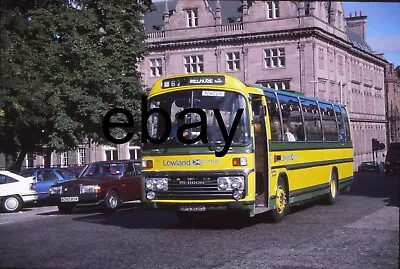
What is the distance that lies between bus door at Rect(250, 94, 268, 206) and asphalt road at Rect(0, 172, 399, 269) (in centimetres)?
72

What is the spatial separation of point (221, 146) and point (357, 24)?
4907mm

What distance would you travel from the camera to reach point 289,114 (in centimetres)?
1414

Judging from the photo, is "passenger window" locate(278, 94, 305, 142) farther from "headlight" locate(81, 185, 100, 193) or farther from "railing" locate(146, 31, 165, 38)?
"headlight" locate(81, 185, 100, 193)

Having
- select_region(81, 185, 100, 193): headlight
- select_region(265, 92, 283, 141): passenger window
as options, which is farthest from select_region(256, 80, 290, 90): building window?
select_region(81, 185, 100, 193): headlight

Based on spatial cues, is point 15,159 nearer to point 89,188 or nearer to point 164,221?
point 164,221

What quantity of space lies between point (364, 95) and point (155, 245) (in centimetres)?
419

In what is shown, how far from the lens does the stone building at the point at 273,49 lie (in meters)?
7.29

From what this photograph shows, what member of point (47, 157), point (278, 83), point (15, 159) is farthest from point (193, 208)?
point (15, 159)

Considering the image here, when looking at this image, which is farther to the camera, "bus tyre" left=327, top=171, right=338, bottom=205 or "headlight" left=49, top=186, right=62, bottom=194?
"headlight" left=49, top=186, right=62, bottom=194

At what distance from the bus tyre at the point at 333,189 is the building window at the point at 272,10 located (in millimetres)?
11051

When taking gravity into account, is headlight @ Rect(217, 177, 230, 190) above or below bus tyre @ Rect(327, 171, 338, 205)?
above

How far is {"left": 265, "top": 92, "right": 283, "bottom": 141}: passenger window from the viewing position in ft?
42.8

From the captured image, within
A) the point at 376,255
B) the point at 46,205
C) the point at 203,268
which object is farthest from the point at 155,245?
the point at 46,205

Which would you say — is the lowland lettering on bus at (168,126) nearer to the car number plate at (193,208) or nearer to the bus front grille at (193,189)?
the bus front grille at (193,189)
